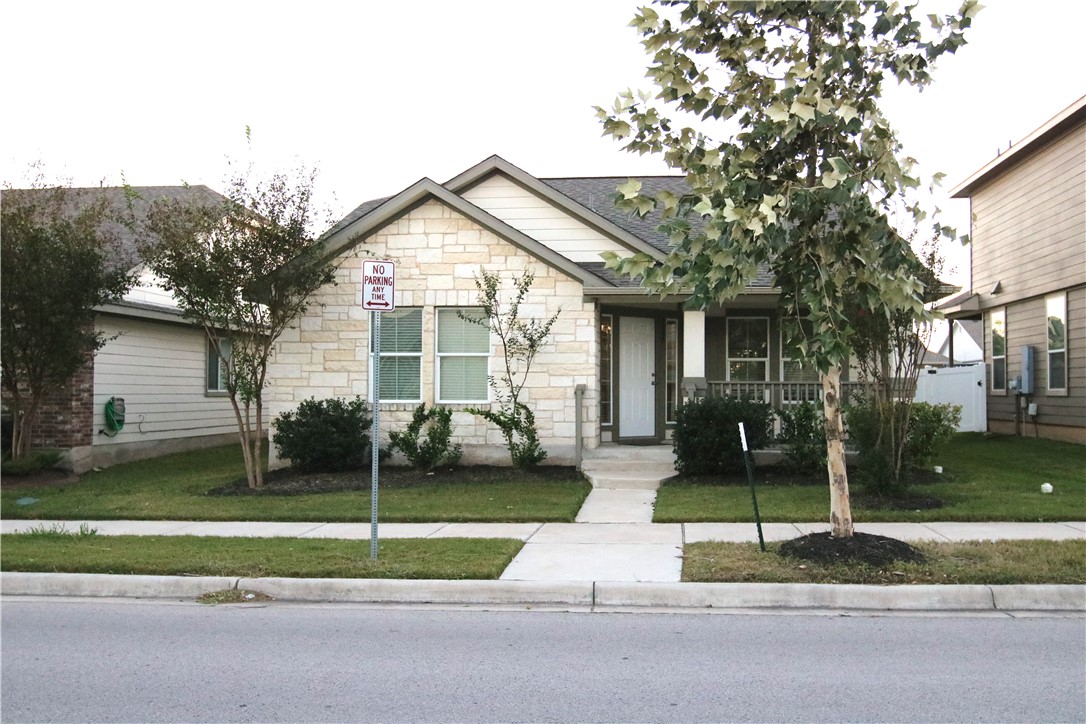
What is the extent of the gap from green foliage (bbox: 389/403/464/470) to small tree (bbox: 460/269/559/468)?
20.3 inches

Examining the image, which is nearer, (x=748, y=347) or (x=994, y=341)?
(x=748, y=347)

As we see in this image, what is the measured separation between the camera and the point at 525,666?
18.2 ft

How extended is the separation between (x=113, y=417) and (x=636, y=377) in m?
9.57

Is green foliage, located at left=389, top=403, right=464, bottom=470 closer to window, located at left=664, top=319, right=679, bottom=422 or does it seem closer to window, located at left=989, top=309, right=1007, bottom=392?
window, located at left=664, top=319, right=679, bottom=422

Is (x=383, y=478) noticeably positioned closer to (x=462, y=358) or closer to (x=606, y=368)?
(x=462, y=358)

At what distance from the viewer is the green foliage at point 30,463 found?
13.8 m

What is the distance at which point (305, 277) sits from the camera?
1292 cm

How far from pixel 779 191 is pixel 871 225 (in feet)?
2.62

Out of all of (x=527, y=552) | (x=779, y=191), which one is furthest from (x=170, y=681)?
(x=779, y=191)

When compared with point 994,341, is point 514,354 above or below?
below

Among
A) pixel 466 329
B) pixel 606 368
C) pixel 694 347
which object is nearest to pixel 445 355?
pixel 466 329

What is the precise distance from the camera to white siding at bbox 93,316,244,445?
54.3 feet

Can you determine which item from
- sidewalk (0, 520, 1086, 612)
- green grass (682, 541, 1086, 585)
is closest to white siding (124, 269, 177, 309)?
sidewalk (0, 520, 1086, 612)

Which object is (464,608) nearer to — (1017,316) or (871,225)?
(871,225)
